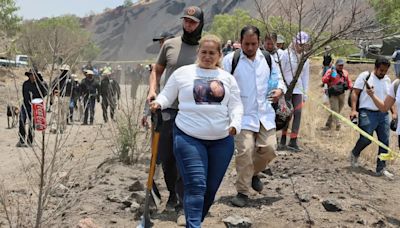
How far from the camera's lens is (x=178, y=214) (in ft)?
16.4

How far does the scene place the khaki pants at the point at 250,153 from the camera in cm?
519

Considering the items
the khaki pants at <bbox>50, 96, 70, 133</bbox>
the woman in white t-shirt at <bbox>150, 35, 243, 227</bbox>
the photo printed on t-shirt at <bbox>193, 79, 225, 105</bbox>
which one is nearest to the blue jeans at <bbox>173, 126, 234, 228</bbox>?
the woman in white t-shirt at <bbox>150, 35, 243, 227</bbox>

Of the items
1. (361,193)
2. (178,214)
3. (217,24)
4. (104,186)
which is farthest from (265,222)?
(217,24)

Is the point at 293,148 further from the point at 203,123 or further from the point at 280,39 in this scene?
the point at 203,123

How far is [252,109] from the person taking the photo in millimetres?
5223

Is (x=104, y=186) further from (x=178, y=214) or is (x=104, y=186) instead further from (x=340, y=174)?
(x=340, y=174)

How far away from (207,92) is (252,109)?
1159 mm

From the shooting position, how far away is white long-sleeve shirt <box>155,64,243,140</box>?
161 inches

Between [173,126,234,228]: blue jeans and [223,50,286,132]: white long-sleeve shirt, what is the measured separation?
0.99m

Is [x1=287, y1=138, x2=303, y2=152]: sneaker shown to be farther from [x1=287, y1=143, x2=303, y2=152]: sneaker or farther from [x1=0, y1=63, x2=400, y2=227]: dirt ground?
[x1=0, y1=63, x2=400, y2=227]: dirt ground

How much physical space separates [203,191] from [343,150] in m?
5.67

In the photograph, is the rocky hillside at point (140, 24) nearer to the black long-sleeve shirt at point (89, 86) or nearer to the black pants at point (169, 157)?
the black long-sleeve shirt at point (89, 86)

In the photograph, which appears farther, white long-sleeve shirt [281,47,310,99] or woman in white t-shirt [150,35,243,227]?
white long-sleeve shirt [281,47,310,99]

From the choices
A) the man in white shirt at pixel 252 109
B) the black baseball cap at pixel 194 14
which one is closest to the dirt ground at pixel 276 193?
the man in white shirt at pixel 252 109
